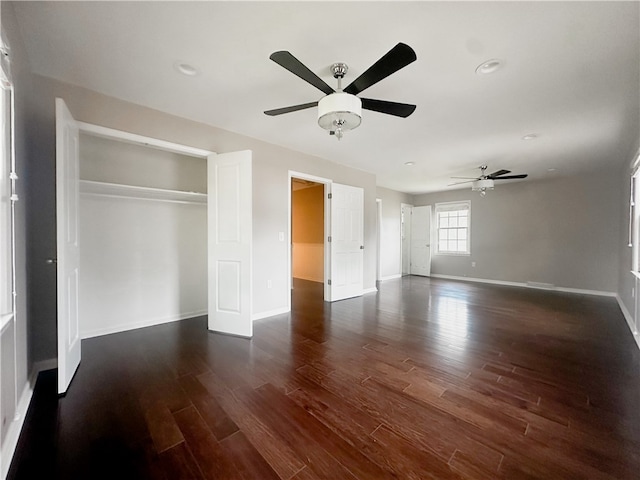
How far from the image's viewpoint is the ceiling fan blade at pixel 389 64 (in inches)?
58.5

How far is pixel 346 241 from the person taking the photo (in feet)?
16.3

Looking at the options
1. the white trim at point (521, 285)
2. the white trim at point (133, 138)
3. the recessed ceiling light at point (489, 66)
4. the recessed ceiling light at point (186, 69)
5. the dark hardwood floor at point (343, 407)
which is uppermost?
the recessed ceiling light at point (186, 69)

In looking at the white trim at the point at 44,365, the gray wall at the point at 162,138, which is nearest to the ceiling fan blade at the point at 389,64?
the gray wall at the point at 162,138

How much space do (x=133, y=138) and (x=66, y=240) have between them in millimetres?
1307

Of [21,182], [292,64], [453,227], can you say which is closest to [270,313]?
[21,182]

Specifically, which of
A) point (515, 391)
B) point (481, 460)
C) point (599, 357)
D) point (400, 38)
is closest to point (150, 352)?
point (481, 460)

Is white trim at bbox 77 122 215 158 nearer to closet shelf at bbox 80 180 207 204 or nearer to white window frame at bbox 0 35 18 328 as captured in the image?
closet shelf at bbox 80 180 207 204

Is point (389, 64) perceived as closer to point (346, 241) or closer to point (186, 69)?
point (186, 69)

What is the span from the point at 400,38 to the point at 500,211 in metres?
6.51

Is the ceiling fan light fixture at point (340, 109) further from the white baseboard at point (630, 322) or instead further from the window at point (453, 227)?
the window at point (453, 227)

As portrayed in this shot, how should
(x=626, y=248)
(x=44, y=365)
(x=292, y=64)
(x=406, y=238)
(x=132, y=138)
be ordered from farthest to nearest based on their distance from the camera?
(x=406, y=238)
(x=626, y=248)
(x=132, y=138)
(x=44, y=365)
(x=292, y=64)

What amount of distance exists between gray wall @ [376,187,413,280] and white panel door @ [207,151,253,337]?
192 inches

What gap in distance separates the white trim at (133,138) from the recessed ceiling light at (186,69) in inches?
37.8

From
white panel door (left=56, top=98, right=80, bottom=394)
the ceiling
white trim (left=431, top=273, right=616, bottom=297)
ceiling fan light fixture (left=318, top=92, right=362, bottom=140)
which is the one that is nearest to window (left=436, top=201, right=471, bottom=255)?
white trim (left=431, top=273, right=616, bottom=297)
